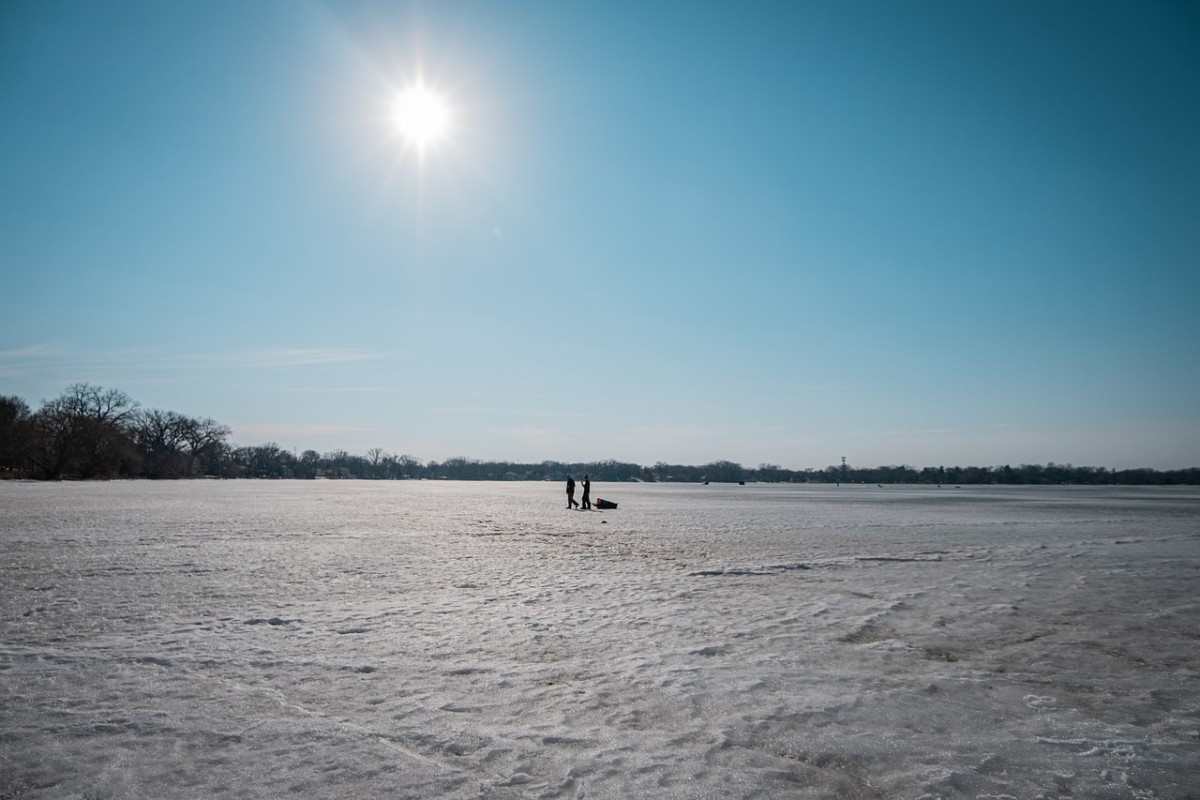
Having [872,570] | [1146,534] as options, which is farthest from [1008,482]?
[872,570]

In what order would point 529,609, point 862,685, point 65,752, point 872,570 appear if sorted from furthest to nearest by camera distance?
1. point 872,570
2. point 529,609
3. point 862,685
4. point 65,752

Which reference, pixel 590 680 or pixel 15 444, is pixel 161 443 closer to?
pixel 15 444

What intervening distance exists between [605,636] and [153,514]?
2384cm

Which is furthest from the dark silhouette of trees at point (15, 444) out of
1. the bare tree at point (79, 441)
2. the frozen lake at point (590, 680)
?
the frozen lake at point (590, 680)

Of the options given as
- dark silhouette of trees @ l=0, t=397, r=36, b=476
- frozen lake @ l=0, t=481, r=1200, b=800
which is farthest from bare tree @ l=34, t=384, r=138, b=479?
frozen lake @ l=0, t=481, r=1200, b=800

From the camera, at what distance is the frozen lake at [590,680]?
3875 mm

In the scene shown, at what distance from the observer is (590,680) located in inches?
220

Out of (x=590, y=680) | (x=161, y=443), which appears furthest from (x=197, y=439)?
(x=590, y=680)

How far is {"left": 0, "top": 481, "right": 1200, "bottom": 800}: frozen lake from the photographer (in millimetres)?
3875

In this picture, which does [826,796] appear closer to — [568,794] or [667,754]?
[667,754]

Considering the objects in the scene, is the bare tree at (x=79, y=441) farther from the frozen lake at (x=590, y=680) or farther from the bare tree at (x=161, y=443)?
the frozen lake at (x=590, y=680)

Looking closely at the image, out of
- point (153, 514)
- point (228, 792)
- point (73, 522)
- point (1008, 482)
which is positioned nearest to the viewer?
point (228, 792)

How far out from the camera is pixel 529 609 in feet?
27.7

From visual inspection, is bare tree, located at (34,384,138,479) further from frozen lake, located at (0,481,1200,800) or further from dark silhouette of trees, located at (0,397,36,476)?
frozen lake, located at (0,481,1200,800)
